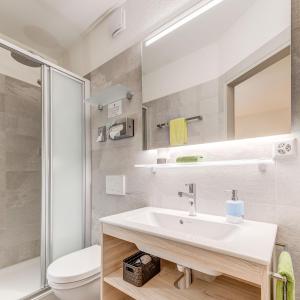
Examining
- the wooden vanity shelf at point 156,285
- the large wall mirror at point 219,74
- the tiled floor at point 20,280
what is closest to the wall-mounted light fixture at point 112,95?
the large wall mirror at point 219,74

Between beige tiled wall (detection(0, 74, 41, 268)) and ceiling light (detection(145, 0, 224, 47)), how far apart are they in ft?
4.79

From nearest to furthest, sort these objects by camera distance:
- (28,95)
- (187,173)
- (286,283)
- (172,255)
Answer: (286,283) → (172,255) → (187,173) → (28,95)

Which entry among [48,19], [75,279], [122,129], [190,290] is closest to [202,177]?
[190,290]

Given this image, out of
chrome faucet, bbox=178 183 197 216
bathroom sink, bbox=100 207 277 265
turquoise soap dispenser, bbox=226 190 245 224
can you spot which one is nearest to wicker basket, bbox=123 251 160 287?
bathroom sink, bbox=100 207 277 265

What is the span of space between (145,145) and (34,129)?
1.41 metres

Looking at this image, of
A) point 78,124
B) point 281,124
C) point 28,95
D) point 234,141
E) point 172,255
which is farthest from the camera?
point 28,95

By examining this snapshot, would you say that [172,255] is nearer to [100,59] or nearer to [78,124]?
[78,124]

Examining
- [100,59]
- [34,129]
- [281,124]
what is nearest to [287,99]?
[281,124]

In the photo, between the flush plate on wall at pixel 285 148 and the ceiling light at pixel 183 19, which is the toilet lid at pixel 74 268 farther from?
the ceiling light at pixel 183 19

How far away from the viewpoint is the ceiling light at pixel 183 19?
3.88ft

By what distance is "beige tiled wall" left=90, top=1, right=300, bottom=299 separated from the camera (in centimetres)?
88

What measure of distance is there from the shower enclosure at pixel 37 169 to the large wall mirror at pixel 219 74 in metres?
0.78

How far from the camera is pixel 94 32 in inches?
78.6

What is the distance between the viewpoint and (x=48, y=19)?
1859 millimetres
